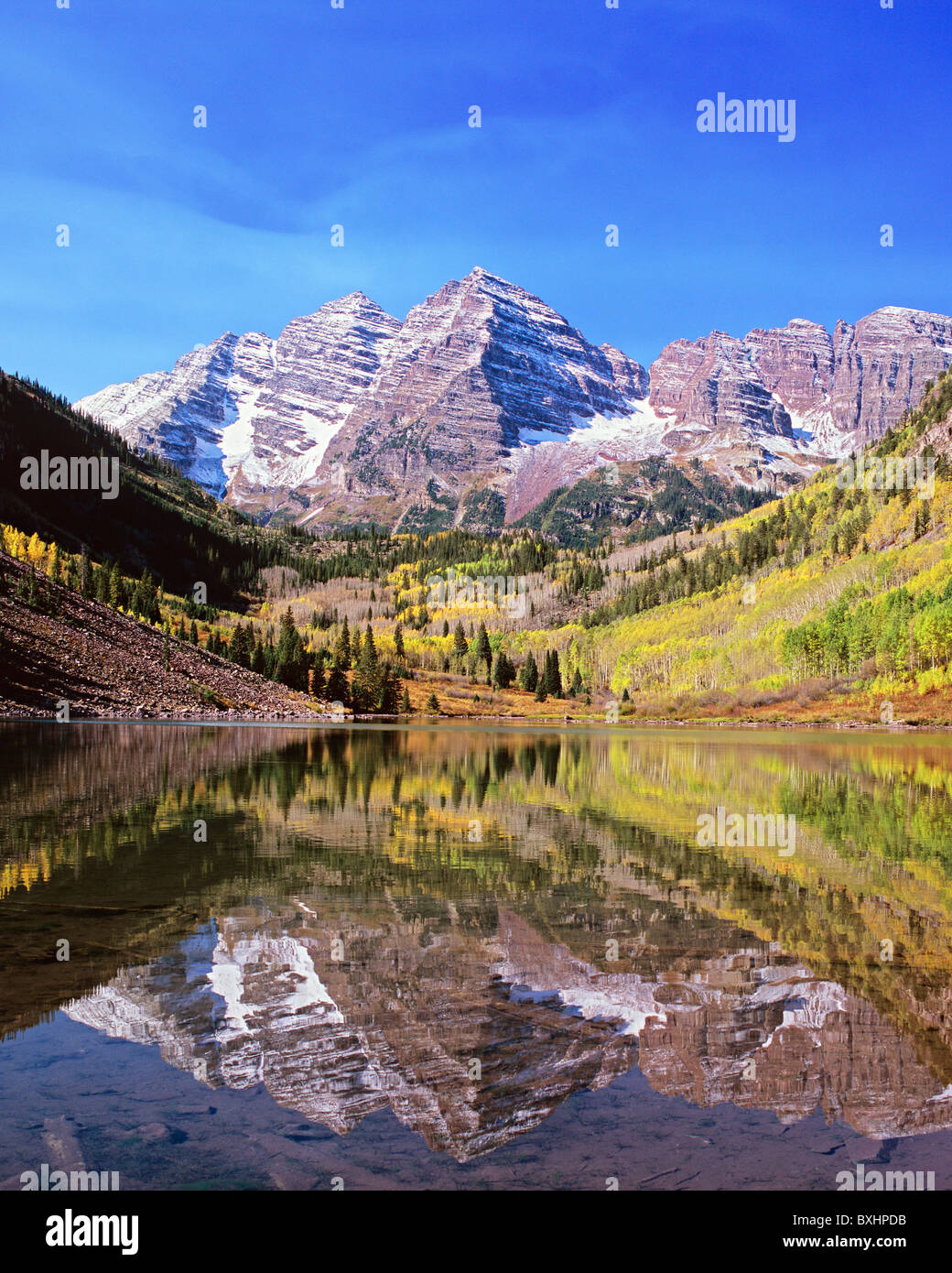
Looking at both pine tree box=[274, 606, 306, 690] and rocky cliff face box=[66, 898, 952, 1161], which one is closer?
rocky cliff face box=[66, 898, 952, 1161]

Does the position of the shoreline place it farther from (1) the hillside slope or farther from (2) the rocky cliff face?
(2) the rocky cliff face

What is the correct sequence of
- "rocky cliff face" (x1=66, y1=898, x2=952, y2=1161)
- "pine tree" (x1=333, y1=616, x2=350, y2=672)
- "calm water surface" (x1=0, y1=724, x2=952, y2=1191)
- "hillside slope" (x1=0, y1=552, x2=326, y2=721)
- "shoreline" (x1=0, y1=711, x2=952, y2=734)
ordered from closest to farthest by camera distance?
1. "calm water surface" (x1=0, y1=724, x2=952, y2=1191)
2. "rocky cliff face" (x1=66, y1=898, x2=952, y2=1161)
3. "hillside slope" (x1=0, y1=552, x2=326, y2=721)
4. "shoreline" (x1=0, y1=711, x2=952, y2=734)
5. "pine tree" (x1=333, y1=616, x2=350, y2=672)

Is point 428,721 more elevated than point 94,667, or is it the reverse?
point 94,667

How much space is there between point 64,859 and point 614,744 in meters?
70.6

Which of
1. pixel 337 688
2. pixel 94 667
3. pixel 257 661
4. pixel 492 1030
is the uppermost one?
pixel 257 661


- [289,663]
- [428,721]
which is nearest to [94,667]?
[289,663]

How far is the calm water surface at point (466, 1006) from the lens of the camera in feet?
26.4

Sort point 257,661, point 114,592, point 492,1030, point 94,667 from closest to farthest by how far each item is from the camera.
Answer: point 492,1030, point 94,667, point 257,661, point 114,592

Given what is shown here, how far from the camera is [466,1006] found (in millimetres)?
11289

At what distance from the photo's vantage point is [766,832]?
87.9 ft

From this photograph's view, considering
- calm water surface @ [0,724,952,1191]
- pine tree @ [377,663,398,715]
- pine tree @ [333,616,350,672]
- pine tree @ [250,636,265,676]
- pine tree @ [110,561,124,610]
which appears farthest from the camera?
pine tree @ [333,616,350,672]

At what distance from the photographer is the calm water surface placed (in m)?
8.05

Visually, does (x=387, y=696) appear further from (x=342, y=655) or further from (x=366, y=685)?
(x=342, y=655)

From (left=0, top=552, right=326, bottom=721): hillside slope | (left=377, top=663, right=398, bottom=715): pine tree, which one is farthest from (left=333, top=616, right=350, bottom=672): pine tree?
(left=0, top=552, right=326, bottom=721): hillside slope
